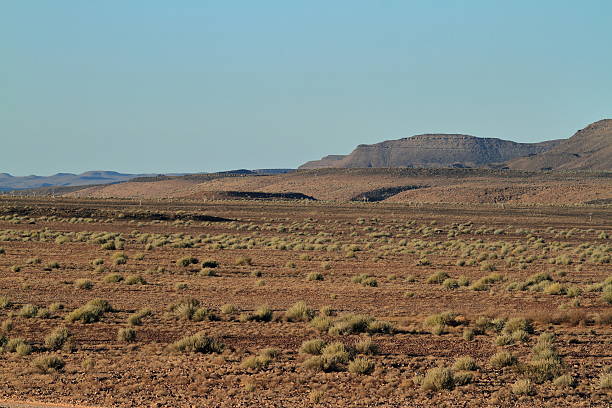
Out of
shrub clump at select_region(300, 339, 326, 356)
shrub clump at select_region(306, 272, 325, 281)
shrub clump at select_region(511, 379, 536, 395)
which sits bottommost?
shrub clump at select_region(306, 272, 325, 281)

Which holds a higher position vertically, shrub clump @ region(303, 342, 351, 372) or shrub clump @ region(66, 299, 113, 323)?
shrub clump @ region(66, 299, 113, 323)

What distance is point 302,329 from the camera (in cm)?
1800

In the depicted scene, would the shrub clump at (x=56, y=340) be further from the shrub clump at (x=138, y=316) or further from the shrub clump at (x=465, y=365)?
the shrub clump at (x=465, y=365)

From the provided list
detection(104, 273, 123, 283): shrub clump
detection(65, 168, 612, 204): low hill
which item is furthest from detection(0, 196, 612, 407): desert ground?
detection(65, 168, 612, 204): low hill

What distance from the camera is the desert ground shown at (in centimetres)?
1276

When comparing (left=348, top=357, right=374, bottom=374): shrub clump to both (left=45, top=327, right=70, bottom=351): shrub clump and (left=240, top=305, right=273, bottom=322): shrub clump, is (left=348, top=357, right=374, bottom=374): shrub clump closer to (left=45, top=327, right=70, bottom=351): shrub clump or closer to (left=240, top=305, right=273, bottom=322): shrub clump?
(left=240, top=305, right=273, bottom=322): shrub clump

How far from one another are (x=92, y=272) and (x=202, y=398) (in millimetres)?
17588

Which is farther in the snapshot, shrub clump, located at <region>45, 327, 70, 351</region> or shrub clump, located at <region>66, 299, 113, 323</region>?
shrub clump, located at <region>66, 299, 113, 323</region>

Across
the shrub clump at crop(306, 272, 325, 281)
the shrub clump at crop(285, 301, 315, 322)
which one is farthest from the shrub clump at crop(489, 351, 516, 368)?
the shrub clump at crop(306, 272, 325, 281)

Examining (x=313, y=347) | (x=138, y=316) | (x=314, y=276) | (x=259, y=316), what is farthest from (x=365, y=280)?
(x=313, y=347)

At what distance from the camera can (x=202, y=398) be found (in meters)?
12.4

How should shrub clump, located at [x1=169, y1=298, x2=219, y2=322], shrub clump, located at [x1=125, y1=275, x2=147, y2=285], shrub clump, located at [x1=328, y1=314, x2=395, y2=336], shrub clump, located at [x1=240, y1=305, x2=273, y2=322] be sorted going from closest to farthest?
shrub clump, located at [x1=328, y1=314, x2=395, y2=336], shrub clump, located at [x1=169, y1=298, x2=219, y2=322], shrub clump, located at [x1=240, y1=305, x2=273, y2=322], shrub clump, located at [x1=125, y1=275, x2=147, y2=285]

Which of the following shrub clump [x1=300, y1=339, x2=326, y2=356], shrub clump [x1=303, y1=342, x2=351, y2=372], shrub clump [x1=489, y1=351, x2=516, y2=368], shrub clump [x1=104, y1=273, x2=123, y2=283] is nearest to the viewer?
shrub clump [x1=303, y1=342, x2=351, y2=372]

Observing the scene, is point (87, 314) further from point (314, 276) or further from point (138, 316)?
point (314, 276)
